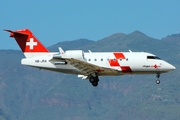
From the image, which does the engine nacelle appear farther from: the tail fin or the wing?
the tail fin

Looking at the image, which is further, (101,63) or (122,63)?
(101,63)

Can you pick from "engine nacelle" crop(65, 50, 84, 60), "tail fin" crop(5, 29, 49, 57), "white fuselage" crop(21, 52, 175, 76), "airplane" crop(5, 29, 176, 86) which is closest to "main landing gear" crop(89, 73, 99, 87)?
"airplane" crop(5, 29, 176, 86)

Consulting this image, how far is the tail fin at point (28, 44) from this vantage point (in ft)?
247

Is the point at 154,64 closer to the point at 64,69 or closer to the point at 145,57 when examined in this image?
the point at 145,57

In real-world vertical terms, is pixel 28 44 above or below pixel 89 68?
above

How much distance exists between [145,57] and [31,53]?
46.2ft

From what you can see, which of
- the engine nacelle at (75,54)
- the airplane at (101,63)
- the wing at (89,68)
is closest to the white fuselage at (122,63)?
the airplane at (101,63)

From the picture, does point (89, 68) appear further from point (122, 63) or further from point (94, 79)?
point (122, 63)

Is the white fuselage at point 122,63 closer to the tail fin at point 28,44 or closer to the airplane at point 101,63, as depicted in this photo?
the airplane at point 101,63

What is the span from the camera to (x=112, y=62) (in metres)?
71.3

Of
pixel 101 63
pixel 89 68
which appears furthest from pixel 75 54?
pixel 101 63

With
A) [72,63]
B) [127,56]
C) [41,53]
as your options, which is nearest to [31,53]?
[41,53]

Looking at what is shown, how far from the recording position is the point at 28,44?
75.8m

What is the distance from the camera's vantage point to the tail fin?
75188mm
